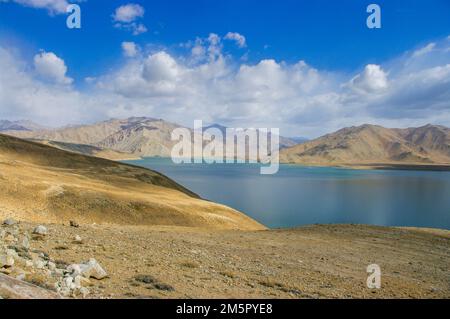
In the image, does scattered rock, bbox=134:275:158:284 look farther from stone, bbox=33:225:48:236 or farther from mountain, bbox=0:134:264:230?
mountain, bbox=0:134:264:230

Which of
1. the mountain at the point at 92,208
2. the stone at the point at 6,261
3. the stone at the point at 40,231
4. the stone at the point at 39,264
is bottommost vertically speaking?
the mountain at the point at 92,208

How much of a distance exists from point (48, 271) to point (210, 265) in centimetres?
610

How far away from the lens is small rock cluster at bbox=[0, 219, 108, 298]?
31.3ft

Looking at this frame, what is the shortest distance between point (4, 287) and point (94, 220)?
25369 millimetres

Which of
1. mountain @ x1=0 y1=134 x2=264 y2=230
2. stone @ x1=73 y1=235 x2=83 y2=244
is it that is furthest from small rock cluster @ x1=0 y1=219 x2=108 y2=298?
mountain @ x1=0 y1=134 x2=264 y2=230

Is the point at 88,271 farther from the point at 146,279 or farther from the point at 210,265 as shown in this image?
the point at 210,265

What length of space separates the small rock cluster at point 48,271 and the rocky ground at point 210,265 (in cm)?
3

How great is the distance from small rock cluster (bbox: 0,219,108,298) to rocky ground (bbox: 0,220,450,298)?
3cm

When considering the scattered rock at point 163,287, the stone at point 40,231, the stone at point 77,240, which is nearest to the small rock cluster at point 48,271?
the scattered rock at point 163,287

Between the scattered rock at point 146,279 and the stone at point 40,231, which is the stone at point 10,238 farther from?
the scattered rock at point 146,279

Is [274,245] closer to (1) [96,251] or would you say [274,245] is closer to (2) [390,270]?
(2) [390,270]

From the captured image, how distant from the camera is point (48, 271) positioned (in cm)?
1059

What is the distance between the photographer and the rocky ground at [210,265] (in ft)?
34.9
